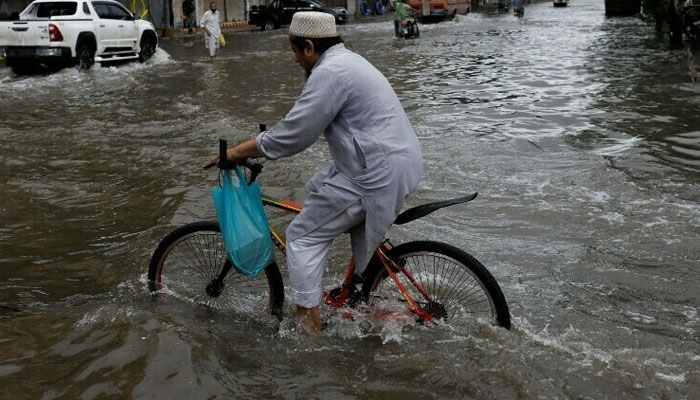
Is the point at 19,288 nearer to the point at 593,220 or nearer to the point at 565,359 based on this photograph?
the point at 565,359

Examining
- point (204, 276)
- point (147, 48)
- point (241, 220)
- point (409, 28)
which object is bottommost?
point (204, 276)

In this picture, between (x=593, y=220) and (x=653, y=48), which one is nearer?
(x=593, y=220)

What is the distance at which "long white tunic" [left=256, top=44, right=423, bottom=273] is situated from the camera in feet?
11.3

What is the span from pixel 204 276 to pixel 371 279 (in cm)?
119

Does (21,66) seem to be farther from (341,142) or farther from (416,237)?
(341,142)

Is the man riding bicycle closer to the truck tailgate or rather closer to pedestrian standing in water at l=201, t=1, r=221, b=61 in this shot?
the truck tailgate

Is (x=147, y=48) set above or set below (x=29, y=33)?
below

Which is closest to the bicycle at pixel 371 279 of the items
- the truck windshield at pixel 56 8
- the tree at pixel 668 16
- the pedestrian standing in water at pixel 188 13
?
the truck windshield at pixel 56 8

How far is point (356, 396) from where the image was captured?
11.7ft

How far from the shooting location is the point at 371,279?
4.06 metres

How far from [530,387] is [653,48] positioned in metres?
19.9

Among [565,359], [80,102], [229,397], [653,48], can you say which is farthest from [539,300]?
[653,48]

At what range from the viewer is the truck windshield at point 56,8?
18.7 metres

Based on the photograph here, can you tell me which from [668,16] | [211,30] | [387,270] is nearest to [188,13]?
[211,30]
